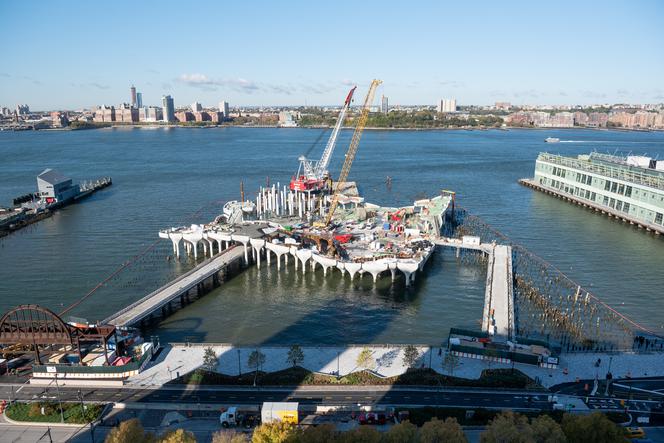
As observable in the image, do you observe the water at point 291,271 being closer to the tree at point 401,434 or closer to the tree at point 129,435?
the tree at point 129,435

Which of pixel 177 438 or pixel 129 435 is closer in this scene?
pixel 177 438

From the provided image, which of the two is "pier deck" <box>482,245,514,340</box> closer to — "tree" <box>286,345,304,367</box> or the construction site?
the construction site

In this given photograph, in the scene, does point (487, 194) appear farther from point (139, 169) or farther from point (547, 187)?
point (139, 169)

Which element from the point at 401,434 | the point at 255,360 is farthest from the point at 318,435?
the point at 255,360

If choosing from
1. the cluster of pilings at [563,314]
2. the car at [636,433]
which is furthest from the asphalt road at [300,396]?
the cluster of pilings at [563,314]

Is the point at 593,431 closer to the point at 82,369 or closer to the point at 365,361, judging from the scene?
the point at 365,361

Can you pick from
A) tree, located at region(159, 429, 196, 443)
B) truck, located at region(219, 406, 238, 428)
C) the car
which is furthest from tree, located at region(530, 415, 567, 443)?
truck, located at region(219, 406, 238, 428)
